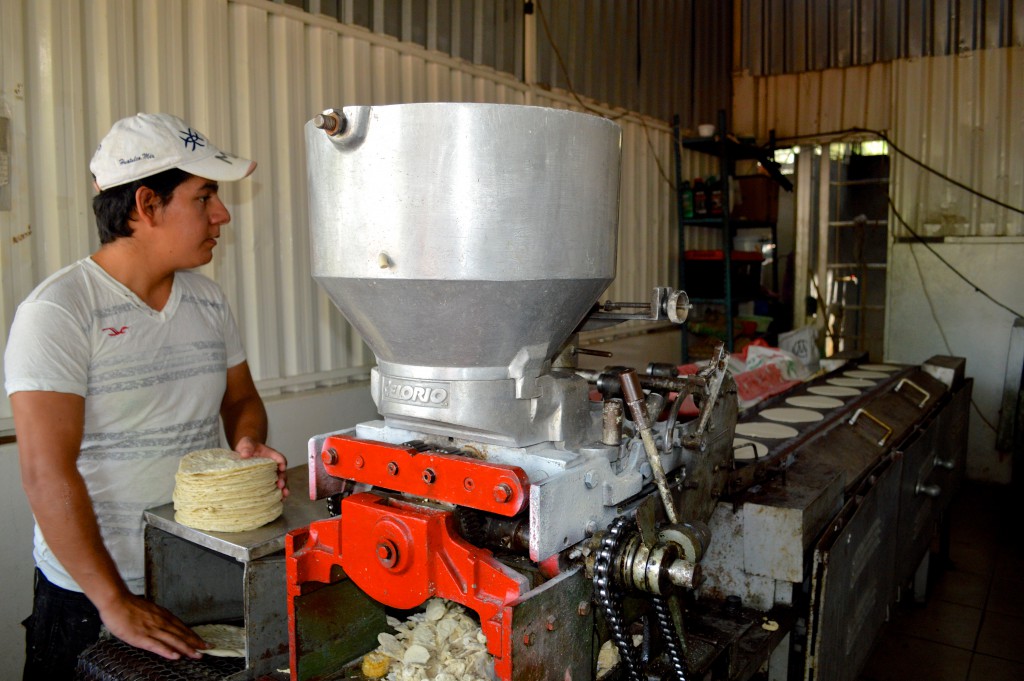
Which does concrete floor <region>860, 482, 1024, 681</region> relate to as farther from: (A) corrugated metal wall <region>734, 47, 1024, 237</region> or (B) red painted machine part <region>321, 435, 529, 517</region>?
(B) red painted machine part <region>321, 435, 529, 517</region>

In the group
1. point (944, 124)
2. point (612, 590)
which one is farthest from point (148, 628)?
point (944, 124)

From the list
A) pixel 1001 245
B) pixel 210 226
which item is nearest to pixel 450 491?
pixel 210 226

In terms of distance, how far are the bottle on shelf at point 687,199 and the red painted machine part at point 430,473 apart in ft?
15.0

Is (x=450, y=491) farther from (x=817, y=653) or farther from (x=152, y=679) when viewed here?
(x=817, y=653)

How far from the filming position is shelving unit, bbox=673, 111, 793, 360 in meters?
5.12

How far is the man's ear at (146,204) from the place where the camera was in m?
1.63

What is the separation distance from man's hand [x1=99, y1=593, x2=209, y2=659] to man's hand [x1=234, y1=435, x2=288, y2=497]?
0.35m

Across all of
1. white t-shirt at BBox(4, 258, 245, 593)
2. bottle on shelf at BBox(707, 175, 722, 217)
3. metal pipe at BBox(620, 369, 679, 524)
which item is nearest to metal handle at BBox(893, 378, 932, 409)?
bottle on shelf at BBox(707, 175, 722, 217)

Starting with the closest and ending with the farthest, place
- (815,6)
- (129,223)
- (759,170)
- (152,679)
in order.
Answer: (152,679), (129,223), (815,6), (759,170)

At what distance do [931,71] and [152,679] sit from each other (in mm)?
5604

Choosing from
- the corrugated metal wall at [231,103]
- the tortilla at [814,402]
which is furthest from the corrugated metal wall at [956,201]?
the corrugated metal wall at [231,103]

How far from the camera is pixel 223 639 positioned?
1.69 metres

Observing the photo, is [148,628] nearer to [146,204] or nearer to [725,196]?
[146,204]

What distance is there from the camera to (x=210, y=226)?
1.77 m
